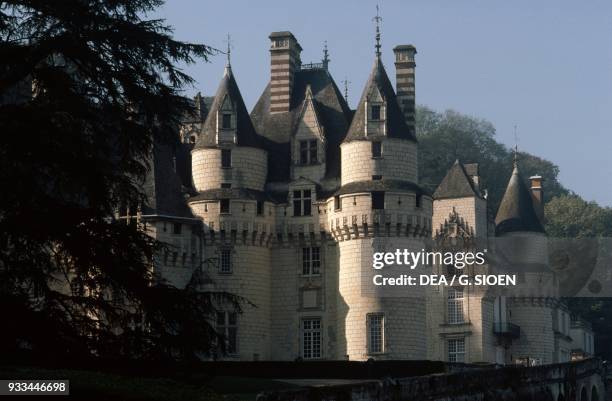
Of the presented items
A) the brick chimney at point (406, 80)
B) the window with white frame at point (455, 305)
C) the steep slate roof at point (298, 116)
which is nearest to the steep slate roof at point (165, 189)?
the steep slate roof at point (298, 116)

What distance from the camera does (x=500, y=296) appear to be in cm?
6550

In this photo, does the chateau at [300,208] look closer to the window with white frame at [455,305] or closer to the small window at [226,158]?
the small window at [226,158]

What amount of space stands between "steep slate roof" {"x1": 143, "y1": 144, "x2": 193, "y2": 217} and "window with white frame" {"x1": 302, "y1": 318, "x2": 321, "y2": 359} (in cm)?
611

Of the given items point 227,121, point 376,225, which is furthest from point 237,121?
point 376,225

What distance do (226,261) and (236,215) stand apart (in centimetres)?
179

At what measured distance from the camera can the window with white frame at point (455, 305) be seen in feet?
207

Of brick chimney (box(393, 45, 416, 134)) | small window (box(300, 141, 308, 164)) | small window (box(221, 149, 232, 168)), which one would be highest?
brick chimney (box(393, 45, 416, 134))

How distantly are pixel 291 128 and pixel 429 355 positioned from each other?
45.3 ft

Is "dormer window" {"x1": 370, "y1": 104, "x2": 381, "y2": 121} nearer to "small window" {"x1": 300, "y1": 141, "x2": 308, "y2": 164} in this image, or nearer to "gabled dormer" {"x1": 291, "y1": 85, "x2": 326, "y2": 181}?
"gabled dormer" {"x1": 291, "y1": 85, "x2": 326, "y2": 181}

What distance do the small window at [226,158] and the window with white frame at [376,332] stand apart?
807 cm

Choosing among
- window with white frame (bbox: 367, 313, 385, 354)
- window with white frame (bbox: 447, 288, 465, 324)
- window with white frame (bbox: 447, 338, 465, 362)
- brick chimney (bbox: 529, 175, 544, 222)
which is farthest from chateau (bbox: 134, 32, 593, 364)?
brick chimney (bbox: 529, 175, 544, 222)

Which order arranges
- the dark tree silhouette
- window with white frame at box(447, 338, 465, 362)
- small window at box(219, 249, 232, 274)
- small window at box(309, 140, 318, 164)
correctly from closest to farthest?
the dark tree silhouette → small window at box(219, 249, 232, 274) → small window at box(309, 140, 318, 164) → window with white frame at box(447, 338, 465, 362)

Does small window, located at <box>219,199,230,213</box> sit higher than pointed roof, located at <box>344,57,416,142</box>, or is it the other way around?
pointed roof, located at <box>344,57,416,142</box>

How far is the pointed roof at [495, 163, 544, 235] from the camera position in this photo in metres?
67.4
